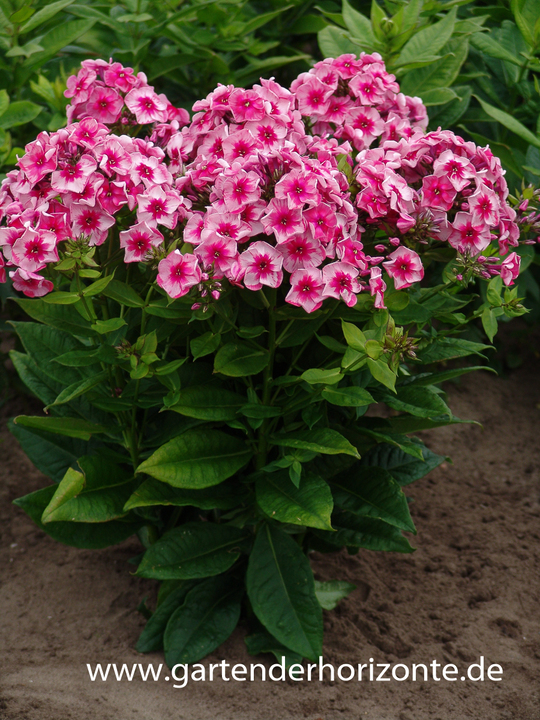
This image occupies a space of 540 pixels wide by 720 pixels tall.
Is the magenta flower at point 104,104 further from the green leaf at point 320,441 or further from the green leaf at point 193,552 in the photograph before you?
the green leaf at point 193,552

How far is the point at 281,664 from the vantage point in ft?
7.66

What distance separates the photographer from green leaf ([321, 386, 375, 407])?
75.8 inches

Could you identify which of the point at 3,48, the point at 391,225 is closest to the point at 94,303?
the point at 391,225

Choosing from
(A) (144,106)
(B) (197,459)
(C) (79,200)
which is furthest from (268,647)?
(A) (144,106)

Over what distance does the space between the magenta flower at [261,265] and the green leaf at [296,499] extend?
0.67 m

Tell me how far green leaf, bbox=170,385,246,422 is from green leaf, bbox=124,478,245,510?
0.27m

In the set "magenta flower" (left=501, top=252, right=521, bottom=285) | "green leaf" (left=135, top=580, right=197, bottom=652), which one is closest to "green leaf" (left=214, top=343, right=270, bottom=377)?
"magenta flower" (left=501, top=252, right=521, bottom=285)

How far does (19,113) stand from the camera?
2.73 m

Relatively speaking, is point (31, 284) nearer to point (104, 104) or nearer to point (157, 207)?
point (157, 207)

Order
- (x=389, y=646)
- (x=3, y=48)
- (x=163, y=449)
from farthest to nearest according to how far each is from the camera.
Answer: (x=3, y=48), (x=389, y=646), (x=163, y=449)

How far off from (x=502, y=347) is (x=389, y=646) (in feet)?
7.29

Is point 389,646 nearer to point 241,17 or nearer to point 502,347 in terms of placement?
point 502,347

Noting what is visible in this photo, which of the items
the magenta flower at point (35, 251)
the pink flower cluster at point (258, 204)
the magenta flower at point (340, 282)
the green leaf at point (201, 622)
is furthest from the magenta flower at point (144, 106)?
the green leaf at point (201, 622)

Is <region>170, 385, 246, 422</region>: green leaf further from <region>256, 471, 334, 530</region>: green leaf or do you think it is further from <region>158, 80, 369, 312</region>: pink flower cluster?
<region>158, 80, 369, 312</region>: pink flower cluster
